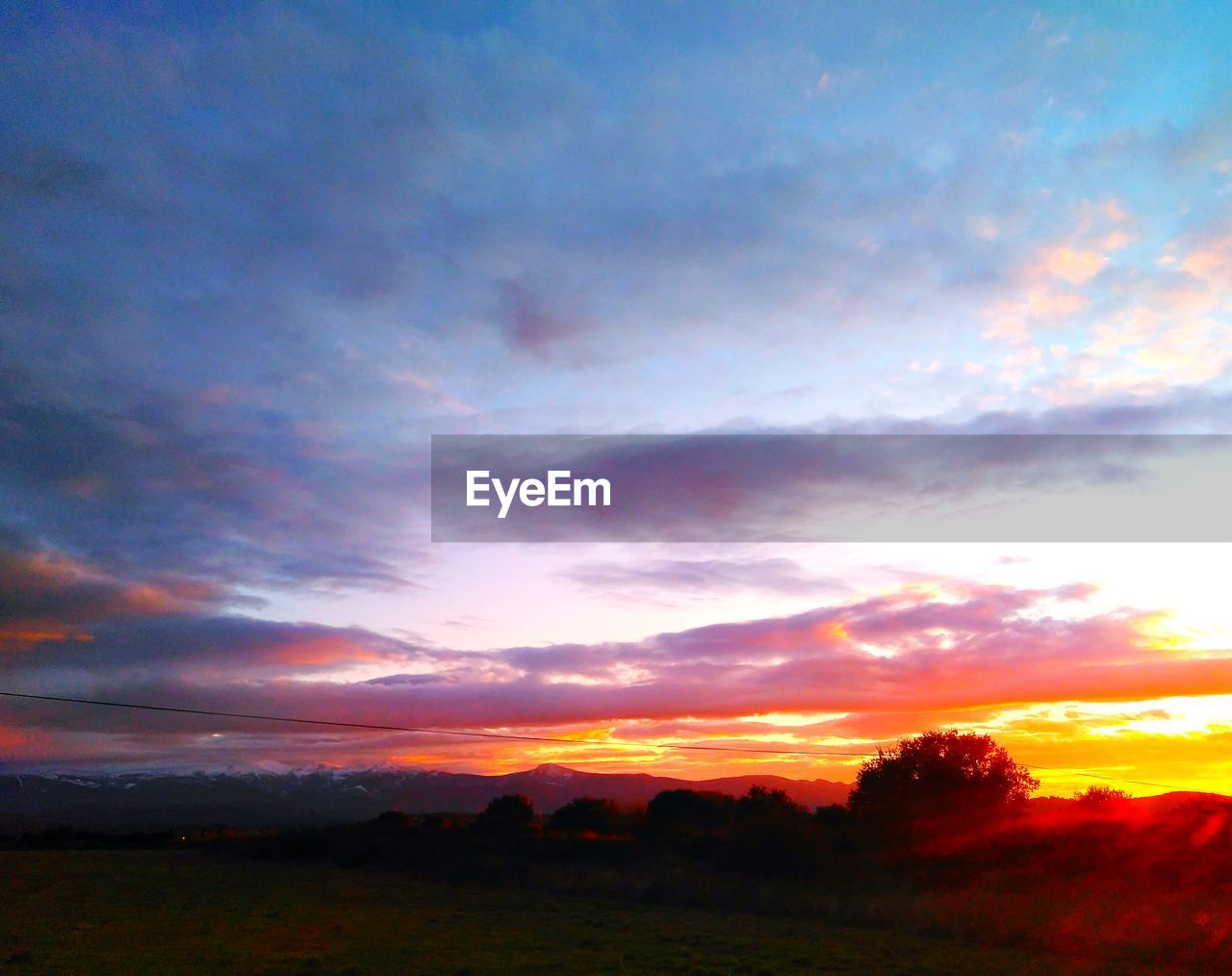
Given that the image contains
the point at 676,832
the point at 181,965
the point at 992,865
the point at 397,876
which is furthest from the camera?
the point at 676,832

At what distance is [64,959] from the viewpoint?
23.3 metres

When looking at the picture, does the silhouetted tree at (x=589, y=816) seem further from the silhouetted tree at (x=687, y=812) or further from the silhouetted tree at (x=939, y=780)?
the silhouetted tree at (x=939, y=780)

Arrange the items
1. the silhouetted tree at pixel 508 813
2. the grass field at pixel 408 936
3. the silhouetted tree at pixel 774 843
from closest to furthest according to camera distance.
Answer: the grass field at pixel 408 936
the silhouetted tree at pixel 774 843
the silhouetted tree at pixel 508 813

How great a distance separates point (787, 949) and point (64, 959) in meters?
18.5

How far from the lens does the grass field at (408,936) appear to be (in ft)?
74.6

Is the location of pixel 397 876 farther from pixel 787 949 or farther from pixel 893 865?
pixel 787 949

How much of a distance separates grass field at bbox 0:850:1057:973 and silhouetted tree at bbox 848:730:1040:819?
78.7ft

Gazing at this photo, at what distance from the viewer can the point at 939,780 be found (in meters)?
58.0

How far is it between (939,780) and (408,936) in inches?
1564

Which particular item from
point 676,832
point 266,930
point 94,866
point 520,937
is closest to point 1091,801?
point 676,832

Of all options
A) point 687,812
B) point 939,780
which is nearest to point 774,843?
point 939,780

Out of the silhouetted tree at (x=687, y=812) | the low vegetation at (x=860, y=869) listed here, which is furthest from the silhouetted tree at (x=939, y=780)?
the silhouetted tree at (x=687, y=812)

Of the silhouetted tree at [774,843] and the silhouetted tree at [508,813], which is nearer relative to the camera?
the silhouetted tree at [774,843]

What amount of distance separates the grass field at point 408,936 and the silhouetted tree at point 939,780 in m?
24.0
